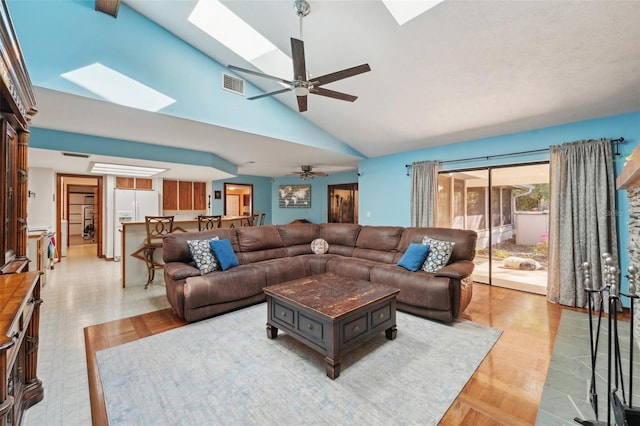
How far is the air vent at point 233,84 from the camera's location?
3772 millimetres

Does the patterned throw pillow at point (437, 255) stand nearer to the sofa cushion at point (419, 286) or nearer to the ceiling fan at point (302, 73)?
the sofa cushion at point (419, 286)

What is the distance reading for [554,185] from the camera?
3734 mm

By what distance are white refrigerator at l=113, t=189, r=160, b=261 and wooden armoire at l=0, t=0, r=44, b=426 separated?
18.0ft

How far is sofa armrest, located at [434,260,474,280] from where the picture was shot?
115 inches

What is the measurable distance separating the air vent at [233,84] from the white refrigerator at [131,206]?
4.68 m

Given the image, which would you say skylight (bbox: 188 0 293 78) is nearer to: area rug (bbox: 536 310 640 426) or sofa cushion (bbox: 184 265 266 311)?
sofa cushion (bbox: 184 265 266 311)

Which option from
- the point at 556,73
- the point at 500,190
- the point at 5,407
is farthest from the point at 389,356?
the point at 500,190

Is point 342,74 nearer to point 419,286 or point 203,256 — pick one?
point 419,286

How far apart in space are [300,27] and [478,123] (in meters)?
2.91

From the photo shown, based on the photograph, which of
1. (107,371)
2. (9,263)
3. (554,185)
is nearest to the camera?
(9,263)

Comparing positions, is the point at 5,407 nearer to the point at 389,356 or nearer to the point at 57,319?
the point at 389,356

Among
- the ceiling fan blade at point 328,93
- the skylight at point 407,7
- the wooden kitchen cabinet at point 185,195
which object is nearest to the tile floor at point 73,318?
the wooden kitchen cabinet at point 185,195

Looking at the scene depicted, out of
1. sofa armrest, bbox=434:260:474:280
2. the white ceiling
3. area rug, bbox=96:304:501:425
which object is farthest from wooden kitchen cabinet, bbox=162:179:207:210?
sofa armrest, bbox=434:260:474:280

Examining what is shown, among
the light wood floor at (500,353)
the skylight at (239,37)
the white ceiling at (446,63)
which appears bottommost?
the light wood floor at (500,353)
